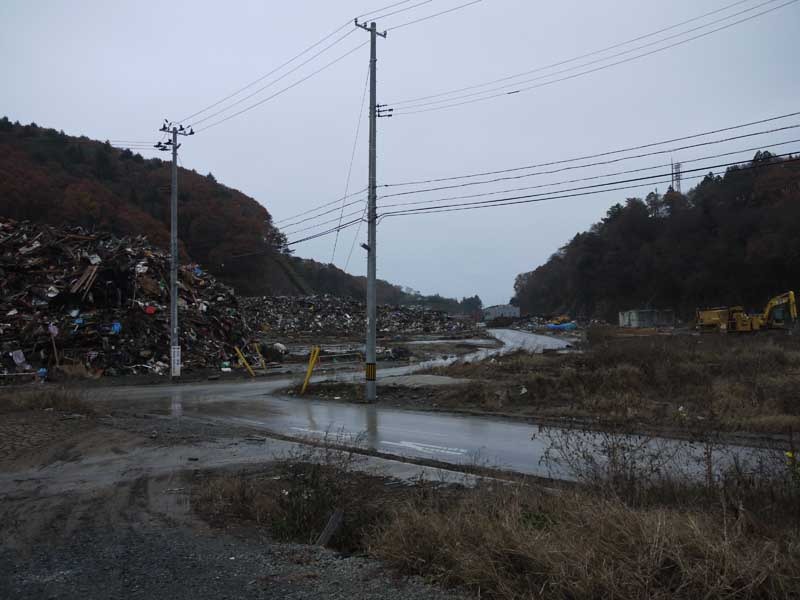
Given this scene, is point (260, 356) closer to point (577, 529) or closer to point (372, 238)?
point (372, 238)

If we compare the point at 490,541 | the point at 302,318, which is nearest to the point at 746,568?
the point at 490,541

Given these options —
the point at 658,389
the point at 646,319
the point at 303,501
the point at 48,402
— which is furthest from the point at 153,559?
the point at 646,319

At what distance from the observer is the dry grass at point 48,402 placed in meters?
15.7

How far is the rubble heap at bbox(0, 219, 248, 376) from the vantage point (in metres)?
27.8

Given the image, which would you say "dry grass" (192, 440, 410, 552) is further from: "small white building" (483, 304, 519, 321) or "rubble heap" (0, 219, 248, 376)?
"small white building" (483, 304, 519, 321)

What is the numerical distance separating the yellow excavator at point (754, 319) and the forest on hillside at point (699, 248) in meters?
23.6

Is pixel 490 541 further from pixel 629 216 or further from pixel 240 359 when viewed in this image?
pixel 629 216

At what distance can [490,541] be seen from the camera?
469 cm

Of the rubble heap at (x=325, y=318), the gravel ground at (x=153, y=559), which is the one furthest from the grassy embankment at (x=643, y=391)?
the rubble heap at (x=325, y=318)

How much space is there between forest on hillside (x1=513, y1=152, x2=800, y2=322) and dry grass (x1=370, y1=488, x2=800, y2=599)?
69.5 meters

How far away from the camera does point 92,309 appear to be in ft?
98.9

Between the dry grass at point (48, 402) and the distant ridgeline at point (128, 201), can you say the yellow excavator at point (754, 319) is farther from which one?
the dry grass at point (48, 402)

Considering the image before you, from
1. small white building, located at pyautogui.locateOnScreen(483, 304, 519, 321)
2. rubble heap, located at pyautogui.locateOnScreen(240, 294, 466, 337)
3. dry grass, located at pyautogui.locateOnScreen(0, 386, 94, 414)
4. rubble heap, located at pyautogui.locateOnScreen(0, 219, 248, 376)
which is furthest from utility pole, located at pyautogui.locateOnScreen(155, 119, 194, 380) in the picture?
small white building, located at pyautogui.locateOnScreen(483, 304, 519, 321)

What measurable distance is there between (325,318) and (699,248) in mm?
54075
